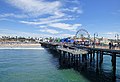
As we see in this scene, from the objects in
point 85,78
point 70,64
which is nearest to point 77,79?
point 85,78

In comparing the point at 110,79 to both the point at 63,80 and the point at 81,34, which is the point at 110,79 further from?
the point at 81,34

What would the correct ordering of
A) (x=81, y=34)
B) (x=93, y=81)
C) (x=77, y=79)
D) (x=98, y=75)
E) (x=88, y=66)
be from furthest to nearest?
(x=81, y=34) → (x=88, y=66) → (x=98, y=75) → (x=77, y=79) → (x=93, y=81)

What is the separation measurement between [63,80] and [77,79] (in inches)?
87.6

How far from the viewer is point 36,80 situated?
119ft

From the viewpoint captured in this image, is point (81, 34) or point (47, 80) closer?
point (47, 80)

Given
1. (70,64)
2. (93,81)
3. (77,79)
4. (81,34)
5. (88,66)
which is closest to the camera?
(93,81)

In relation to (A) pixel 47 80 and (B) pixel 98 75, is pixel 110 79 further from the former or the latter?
(A) pixel 47 80

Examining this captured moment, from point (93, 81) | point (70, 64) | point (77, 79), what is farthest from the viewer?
point (70, 64)

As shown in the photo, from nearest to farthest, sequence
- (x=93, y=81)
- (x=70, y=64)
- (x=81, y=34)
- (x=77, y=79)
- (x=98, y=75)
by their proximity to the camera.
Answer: (x=93, y=81), (x=77, y=79), (x=98, y=75), (x=70, y=64), (x=81, y=34)

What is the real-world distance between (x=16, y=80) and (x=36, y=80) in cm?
305

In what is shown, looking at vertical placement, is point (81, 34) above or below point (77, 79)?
above

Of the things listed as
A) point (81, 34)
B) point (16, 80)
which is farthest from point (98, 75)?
point (81, 34)

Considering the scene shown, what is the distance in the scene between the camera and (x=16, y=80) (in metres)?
36.0

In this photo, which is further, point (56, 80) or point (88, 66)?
point (88, 66)
